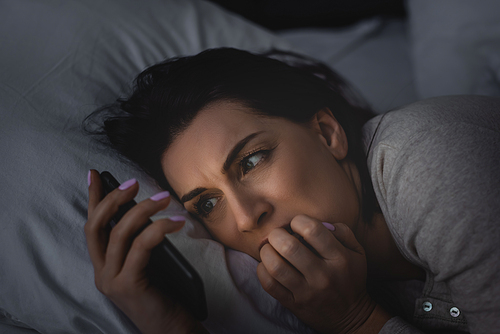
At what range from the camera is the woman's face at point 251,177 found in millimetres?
452

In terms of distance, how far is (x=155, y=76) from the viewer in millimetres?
591

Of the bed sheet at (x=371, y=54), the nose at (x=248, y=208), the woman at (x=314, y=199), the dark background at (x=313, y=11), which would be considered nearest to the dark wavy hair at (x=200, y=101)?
the woman at (x=314, y=199)

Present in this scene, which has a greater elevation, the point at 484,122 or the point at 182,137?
the point at 182,137

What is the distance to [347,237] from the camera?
469 mm

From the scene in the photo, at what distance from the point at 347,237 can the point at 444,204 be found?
5.2 inches

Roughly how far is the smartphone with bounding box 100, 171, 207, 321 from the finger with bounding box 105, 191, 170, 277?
0.01 meters

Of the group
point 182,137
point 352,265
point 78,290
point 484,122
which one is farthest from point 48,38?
point 484,122

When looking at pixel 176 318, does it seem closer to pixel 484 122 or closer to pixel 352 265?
pixel 352 265

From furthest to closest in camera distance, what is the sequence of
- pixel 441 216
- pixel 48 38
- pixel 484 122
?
pixel 48 38, pixel 484 122, pixel 441 216

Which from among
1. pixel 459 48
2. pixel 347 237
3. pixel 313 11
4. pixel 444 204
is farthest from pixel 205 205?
pixel 313 11

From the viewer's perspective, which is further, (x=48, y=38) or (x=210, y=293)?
(x=48, y=38)

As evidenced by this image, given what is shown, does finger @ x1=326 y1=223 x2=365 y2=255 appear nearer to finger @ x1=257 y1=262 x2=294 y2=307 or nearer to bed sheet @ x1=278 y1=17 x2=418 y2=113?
finger @ x1=257 y1=262 x2=294 y2=307

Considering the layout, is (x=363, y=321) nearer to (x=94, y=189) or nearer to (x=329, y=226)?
(x=329, y=226)

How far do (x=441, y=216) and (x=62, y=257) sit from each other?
1.68ft
